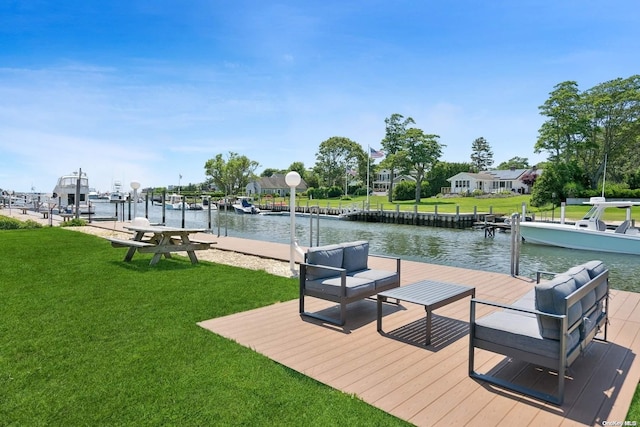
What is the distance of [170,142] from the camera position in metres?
37.2

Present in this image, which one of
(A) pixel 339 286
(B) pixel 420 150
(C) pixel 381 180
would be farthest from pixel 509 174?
(A) pixel 339 286

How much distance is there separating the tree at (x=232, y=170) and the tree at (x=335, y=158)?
41.9 ft

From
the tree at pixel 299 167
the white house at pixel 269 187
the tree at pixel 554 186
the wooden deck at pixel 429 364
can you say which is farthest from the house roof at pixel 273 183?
the wooden deck at pixel 429 364

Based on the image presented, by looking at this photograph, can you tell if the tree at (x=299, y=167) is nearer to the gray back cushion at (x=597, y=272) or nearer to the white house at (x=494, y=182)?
the white house at (x=494, y=182)

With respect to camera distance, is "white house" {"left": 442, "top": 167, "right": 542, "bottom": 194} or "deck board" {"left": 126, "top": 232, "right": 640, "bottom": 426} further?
"white house" {"left": 442, "top": 167, "right": 542, "bottom": 194}

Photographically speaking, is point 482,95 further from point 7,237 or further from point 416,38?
point 7,237

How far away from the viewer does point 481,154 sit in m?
88.8

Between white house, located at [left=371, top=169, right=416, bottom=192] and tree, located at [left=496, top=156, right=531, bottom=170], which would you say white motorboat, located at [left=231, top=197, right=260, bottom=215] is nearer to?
white house, located at [left=371, top=169, right=416, bottom=192]

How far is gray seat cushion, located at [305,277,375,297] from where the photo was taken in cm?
460

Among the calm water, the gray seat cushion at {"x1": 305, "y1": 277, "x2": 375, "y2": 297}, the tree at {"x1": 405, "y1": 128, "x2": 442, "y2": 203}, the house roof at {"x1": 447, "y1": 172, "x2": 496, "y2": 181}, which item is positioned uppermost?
the tree at {"x1": 405, "y1": 128, "x2": 442, "y2": 203}

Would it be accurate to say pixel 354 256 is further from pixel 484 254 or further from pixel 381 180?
pixel 381 180

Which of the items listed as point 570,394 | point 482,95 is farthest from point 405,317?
point 482,95

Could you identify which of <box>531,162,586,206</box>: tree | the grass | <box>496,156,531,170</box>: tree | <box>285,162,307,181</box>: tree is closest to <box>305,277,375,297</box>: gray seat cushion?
the grass

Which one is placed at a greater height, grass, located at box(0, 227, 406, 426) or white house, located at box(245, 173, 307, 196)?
white house, located at box(245, 173, 307, 196)
